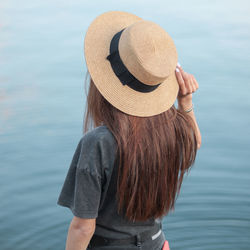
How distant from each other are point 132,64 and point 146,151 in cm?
26

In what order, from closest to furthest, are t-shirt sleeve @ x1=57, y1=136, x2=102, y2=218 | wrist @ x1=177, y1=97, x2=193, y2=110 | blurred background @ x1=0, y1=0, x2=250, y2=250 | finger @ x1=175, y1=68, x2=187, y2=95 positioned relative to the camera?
t-shirt sleeve @ x1=57, y1=136, x2=102, y2=218 → finger @ x1=175, y1=68, x2=187, y2=95 → wrist @ x1=177, y1=97, x2=193, y2=110 → blurred background @ x1=0, y1=0, x2=250, y2=250

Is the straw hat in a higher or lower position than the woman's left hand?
higher

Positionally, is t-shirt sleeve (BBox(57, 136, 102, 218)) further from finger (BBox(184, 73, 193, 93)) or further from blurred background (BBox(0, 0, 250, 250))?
blurred background (BBox(0, 0, 250, 250))

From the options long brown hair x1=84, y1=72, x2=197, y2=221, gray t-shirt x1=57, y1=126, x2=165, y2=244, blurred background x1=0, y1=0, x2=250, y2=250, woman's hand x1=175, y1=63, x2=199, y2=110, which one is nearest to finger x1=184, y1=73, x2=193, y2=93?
woman's hand x1=175, y1=63, x2=199, y2=110

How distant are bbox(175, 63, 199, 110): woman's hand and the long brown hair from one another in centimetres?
12

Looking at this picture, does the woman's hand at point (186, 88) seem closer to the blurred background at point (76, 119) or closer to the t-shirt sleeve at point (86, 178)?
the t-shirt sleeve at point (86, 178)

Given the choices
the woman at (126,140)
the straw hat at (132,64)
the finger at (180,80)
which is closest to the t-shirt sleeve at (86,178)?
the woman at (126,140)

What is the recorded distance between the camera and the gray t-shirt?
154 cm

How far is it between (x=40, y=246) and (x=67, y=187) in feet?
5.70

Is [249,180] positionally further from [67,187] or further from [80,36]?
[80,36]

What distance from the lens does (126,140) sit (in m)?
1.54

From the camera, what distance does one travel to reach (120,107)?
155cm

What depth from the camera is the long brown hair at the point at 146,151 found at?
1.56 metres

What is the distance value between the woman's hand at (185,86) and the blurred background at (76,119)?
1.67 meters
